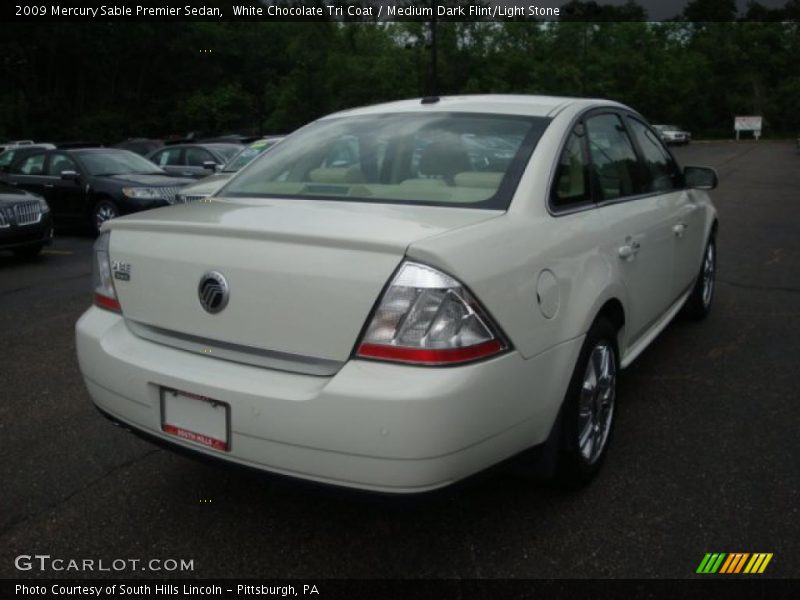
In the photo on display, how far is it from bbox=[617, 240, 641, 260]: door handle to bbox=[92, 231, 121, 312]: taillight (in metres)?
A: 2.07

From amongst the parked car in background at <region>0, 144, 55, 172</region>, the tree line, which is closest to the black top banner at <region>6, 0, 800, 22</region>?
the tree line

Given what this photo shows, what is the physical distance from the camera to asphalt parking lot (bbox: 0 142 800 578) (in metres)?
2.57

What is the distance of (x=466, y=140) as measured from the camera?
317cm

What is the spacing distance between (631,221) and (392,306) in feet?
5.61

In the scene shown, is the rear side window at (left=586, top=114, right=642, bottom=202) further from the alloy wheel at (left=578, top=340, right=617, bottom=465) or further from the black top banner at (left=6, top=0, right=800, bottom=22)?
the black top banner at (left=6, top=0, right=800, bottom=22)

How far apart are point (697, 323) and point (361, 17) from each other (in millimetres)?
45891

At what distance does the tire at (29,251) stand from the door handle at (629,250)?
819cm

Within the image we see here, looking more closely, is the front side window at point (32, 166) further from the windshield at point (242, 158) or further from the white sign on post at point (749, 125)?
the white sign on post at point (749, 125)

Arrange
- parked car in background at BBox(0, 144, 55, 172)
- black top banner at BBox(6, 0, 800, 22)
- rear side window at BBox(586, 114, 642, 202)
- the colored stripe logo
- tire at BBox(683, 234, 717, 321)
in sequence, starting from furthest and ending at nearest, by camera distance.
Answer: black top banner at BBox(6, 0, 800, 22) < parked car in background at BBox(0, 144, 55, 172) < tire at BBox(683, 234, 717, 321) < rear side window at BBox(586, 114, 642, 202) < the colored stripe logo

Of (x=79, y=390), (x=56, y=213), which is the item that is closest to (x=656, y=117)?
(x=56, y=213)

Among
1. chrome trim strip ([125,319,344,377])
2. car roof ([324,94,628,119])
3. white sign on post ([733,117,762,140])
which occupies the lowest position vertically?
chrome trim strip ([125,319,344,377])

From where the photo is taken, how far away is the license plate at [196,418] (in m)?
2.40

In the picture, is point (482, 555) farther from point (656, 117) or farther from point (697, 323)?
point (656, 117)

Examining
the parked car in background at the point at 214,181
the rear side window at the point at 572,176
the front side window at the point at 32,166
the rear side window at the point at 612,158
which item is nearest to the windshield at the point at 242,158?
the parked car in background at the point at 214,181
